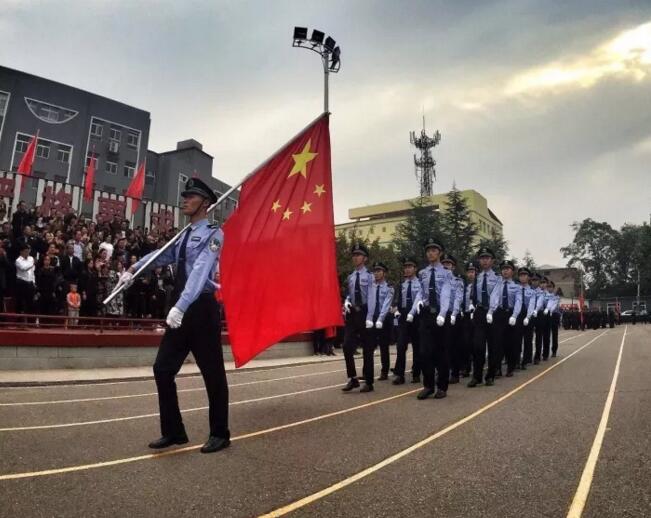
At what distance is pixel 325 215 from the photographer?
7.08 m

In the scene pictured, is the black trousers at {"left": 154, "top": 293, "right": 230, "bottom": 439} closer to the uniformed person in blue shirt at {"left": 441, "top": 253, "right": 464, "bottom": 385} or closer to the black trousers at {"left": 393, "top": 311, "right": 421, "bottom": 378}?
the uniformed person in blue shirt at {"left": 441, "top": 253, "right": 464, "bottom": 385}

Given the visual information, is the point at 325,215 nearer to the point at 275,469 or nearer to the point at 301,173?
the point at 301,173

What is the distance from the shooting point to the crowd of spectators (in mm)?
11398

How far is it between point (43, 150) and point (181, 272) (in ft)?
127

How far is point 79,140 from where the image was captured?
38.8m

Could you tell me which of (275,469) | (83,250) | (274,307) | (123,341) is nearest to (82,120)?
(83,250)

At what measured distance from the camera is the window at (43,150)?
3697cm

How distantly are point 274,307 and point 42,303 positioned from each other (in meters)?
8.09

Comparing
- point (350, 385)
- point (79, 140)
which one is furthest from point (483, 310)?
point (79, 140)

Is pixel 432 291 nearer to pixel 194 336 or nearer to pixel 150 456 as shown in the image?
pixel 194 336

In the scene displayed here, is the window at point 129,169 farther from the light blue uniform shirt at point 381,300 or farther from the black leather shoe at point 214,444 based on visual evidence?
the black leather shoe at point 214,444

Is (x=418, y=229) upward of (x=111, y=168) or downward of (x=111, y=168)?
downward

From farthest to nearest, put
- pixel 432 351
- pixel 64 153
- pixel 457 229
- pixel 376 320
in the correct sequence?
pixel 64 153 → pixel 457 229 → pixel 376 320 → pixel 432 351

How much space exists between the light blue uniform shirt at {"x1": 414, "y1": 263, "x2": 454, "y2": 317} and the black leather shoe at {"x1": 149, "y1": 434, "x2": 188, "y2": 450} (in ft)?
14.5
